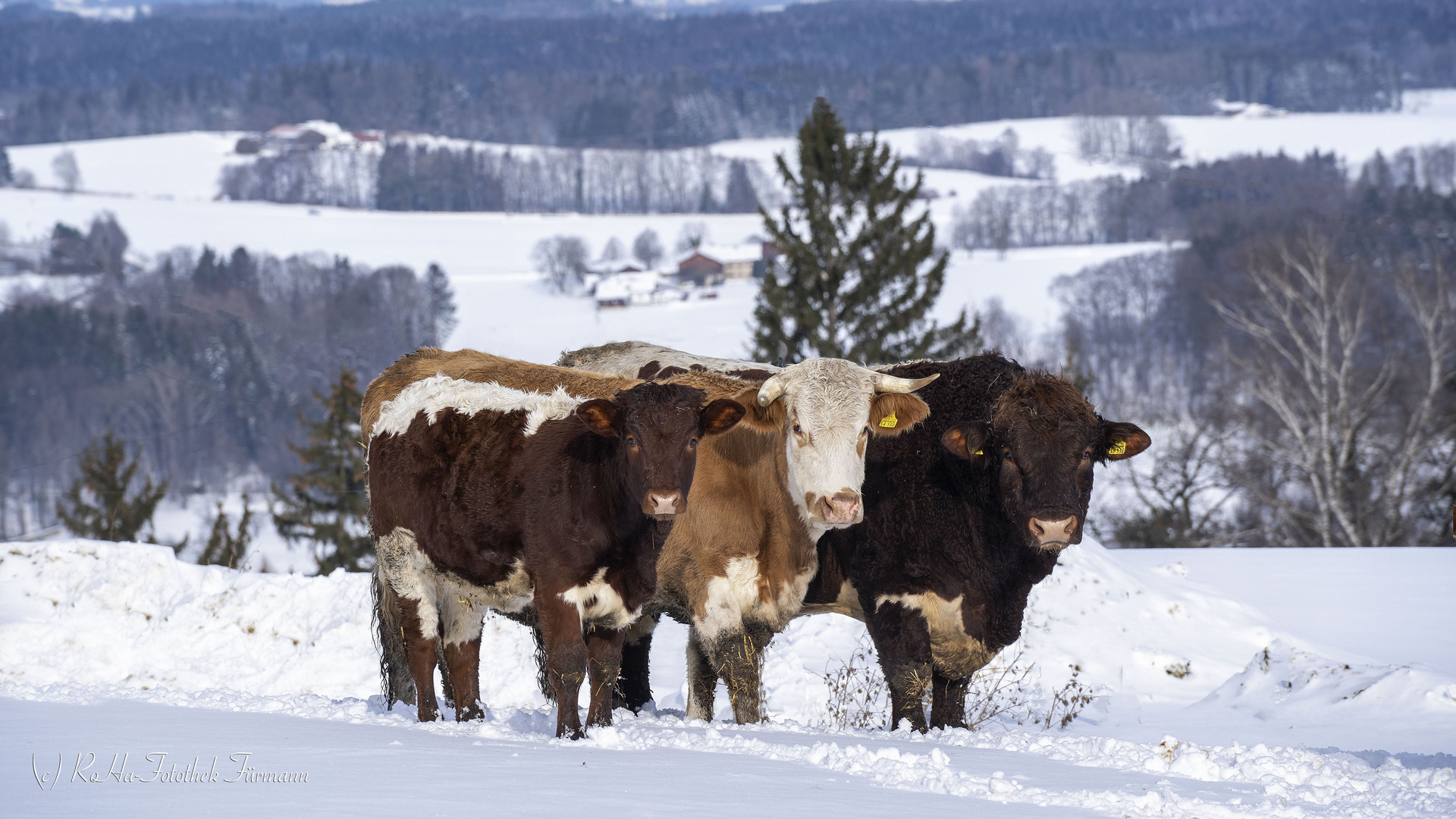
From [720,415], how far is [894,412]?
133 centimetres

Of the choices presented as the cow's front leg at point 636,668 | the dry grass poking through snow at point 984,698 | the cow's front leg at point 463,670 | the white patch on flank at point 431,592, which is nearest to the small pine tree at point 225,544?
the dry grass poking through snow at point 984,698

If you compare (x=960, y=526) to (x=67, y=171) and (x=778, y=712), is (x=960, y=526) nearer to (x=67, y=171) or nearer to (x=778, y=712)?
(x=778, y=712)

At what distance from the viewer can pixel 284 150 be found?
643 ft

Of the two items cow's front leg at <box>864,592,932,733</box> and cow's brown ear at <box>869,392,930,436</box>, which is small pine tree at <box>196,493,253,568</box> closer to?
cow's front leg at <box>864,592,932,733</box>

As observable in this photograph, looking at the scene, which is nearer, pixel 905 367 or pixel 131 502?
pixel 905 367

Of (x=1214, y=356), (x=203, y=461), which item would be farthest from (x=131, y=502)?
(x=203, y=461)

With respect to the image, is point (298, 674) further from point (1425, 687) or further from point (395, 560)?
point (1425, 687)

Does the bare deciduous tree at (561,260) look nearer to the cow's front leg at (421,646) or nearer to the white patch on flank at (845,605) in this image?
the white patch on flank at (845,605)

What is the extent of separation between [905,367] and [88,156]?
201 meters

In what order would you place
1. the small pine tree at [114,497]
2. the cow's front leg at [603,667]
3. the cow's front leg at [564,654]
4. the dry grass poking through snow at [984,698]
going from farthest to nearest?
the small pine tree at [114,497] → the dry grass poking through snow at [984,698] → the cow's front leg at [603,667] → the cow's front leg at [564,654]

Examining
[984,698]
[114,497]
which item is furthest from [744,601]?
[114,497]

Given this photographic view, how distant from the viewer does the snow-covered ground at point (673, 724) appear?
5258 mm

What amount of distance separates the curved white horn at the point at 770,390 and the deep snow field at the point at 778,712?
199 centimetres

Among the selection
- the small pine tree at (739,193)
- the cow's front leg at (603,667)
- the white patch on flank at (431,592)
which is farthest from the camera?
the small pine tree at (739,193)
